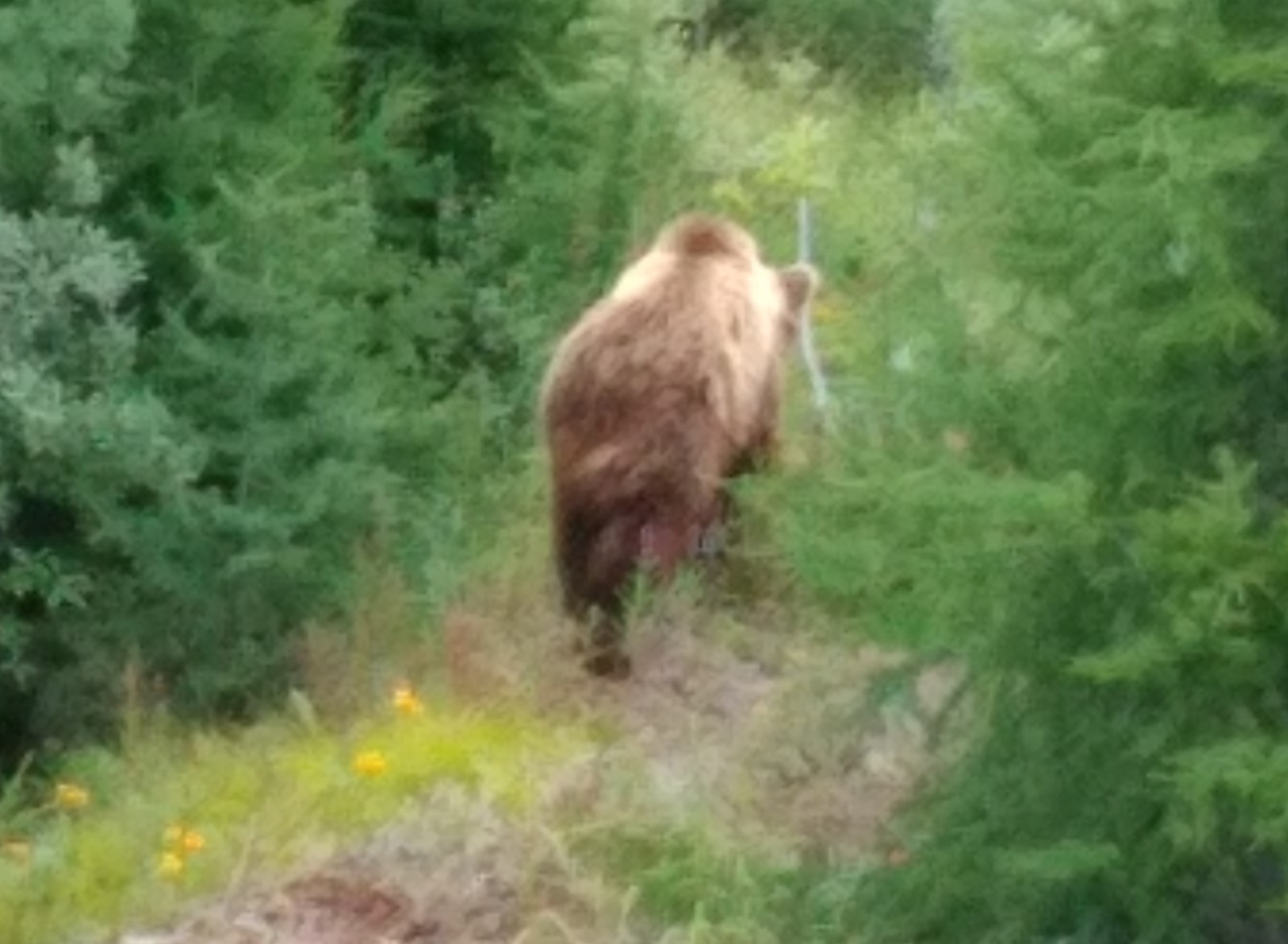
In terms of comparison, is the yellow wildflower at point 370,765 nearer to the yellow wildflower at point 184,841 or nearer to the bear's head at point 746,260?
the yellow wildflower at point 184,841

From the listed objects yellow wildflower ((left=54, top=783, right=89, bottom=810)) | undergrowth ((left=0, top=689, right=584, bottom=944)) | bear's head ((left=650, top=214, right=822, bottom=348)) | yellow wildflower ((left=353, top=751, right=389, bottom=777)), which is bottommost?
yellow wildflower ((left=54, top=783, right=89, bottom=810))

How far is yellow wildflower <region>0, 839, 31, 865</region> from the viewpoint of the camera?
902cm

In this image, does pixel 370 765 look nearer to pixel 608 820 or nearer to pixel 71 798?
pixel 608 820

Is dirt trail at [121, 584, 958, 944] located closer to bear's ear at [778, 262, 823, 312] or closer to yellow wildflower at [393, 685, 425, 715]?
yellow wildflower at [393, 685, 425, 715]

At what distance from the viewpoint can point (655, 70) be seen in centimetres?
1634

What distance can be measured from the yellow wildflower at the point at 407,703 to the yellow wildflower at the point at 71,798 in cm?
93

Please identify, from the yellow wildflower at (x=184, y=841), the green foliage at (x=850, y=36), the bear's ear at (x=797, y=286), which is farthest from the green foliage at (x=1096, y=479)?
the green foliage at (x=850, y=36)

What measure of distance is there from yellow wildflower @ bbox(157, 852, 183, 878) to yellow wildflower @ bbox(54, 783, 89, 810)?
1.24m

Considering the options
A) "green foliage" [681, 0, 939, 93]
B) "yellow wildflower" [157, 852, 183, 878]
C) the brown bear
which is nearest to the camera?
"yellow wildflower" [157, 852, 183, 878]

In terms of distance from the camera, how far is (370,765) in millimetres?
8875

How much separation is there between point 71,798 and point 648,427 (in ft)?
7.68

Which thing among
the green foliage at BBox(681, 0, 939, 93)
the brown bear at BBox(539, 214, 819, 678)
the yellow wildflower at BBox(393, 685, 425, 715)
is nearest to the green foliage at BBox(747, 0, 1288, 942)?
the yellow wildflower at BBox(393, 685, 425, 715)

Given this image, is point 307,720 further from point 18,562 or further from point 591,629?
point 18,562

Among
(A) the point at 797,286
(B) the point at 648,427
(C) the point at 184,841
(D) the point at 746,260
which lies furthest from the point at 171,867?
(A) the point at 797,286
